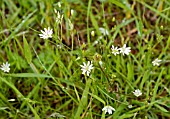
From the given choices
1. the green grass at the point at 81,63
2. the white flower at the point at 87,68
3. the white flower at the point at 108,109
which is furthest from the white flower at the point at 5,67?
the white flower at the point at 108,109

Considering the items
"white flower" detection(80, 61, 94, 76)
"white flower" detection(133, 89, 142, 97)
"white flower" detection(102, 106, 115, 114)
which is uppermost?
"white flower" detection(133, 89, 142, 97)

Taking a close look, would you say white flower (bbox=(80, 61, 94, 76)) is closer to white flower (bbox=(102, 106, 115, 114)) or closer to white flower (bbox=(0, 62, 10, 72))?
white flower (bbox=(102, 106, 115, 114))

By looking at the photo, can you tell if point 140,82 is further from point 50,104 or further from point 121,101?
point 50,104

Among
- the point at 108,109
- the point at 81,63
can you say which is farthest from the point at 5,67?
the point at 108,109

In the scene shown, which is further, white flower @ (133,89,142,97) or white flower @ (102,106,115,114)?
white flower @ (133,89,142,97)

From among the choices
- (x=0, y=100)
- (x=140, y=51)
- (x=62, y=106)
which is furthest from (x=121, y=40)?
(x=0, y=100)

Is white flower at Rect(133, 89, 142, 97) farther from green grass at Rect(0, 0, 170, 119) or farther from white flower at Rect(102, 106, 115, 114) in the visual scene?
white flower at Rect(102, 106, 115, 114)

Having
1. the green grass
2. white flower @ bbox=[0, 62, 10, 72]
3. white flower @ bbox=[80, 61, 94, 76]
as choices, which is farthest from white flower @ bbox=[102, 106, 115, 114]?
white flower @ bbox=[0, 62, 10, 72]

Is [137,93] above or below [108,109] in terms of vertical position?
above

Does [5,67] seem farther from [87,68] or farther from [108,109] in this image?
[108,109]

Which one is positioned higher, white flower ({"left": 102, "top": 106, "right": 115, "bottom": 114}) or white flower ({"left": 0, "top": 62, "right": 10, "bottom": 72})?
white flower ({"left": 0, "top": 62, "right": 10, "bottom": 72})
